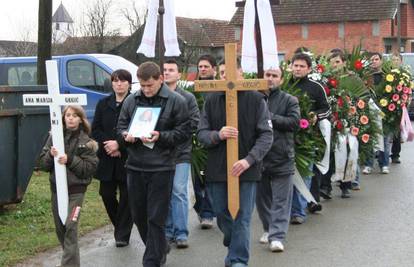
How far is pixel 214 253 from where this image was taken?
720 centimetres

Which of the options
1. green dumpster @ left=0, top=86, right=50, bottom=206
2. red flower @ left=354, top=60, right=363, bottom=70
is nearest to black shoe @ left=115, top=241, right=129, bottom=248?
green dumpster @ left=0, top=86, right=50, bottom=206

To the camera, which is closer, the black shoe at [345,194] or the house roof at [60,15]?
the black shoe at [345,194]

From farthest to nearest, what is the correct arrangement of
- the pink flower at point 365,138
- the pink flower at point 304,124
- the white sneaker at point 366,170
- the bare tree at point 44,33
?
the bare tree at point 44,33 < the white sneaker at point 366,170 < the pink flower at point 365,138 < the pink flower at point 304,124

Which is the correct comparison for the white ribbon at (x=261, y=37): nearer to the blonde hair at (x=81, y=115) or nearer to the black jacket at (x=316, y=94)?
the black jacket at (x=316, y=94)

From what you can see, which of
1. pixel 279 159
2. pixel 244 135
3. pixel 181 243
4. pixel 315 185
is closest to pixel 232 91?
pixel 244 135

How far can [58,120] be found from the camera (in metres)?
6.16

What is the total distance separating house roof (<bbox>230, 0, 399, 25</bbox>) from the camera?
170 feet

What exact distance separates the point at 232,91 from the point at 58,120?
1.47 metres

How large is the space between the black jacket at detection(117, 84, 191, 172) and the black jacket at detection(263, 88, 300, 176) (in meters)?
1.34

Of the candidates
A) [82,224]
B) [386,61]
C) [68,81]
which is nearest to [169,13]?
[82,224]

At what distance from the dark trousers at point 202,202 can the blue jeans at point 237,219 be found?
2060 mm

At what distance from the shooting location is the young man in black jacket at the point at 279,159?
7.27m

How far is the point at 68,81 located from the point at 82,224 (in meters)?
8.82

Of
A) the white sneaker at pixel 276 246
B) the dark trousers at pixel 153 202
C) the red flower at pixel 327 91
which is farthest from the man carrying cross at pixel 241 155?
the red flower at pixel 327 91
